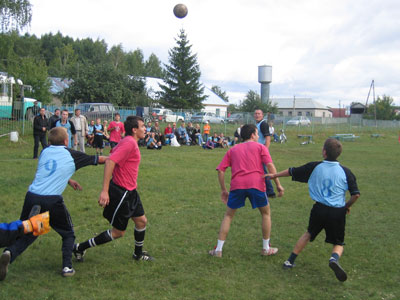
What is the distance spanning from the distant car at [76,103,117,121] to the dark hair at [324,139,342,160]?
21328 mm

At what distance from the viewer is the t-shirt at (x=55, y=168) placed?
14.6 ft

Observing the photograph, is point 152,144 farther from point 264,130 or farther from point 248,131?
point 248,131

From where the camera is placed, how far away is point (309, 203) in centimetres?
855

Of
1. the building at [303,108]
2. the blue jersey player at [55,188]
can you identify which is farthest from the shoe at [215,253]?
the building at [303,108]

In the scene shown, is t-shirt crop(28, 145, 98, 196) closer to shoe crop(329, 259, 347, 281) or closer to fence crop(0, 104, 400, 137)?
shoe crop(329, 259, 347, 281)

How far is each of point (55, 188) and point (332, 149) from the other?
11.1 ft

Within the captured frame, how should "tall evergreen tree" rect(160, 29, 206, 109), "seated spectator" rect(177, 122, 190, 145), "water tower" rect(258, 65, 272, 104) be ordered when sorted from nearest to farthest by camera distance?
"seated spectator" rect(177, 122, 190, 145)
"tall evergreen tree" rect(160, 29, 206, 109)
"water tower" rect(258, 65, 272, 104)

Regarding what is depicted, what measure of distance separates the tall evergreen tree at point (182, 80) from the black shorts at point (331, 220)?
41988 millimetres

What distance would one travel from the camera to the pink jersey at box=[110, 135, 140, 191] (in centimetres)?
465

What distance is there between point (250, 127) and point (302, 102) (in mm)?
97719

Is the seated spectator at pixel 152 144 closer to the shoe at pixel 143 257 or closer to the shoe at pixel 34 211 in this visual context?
the shoe at pixel 143 257

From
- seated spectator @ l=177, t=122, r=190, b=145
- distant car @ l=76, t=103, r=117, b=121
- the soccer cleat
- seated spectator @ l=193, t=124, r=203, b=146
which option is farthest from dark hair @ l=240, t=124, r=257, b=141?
distant car @ l=76, t=103, r=117, b=121

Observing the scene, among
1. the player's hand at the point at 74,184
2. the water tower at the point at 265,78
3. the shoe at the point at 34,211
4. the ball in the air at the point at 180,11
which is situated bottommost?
the shoe at the point at 34,211

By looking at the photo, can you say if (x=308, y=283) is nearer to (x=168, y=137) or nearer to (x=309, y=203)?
(x=309, y=203)
